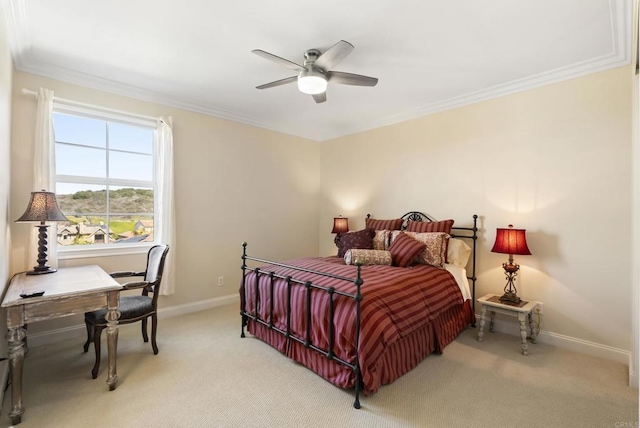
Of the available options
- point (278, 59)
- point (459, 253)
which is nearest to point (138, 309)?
point (278, 59)

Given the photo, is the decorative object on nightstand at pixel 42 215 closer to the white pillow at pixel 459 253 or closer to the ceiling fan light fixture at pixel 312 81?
the ceiling fan light fixture at pixel 312 81

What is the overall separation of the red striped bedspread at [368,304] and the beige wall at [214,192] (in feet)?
4.13

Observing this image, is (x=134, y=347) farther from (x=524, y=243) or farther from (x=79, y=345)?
(x=524, y=243)

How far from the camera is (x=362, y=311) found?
6.93 feet

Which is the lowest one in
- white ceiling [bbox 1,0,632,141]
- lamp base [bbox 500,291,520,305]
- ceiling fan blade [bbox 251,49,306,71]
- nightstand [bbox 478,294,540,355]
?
nightstand [bbox 478,294,540,355]

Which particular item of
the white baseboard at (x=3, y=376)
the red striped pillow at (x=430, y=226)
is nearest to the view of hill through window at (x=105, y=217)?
the white baseboard at (x=3, y=376)

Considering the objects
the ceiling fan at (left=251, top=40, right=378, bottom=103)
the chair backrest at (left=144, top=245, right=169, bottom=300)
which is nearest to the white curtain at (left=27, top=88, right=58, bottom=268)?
the chair backrest at (left=144, top=245, right=169, bottom=300)

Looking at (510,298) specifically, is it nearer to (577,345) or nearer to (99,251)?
(577,345)

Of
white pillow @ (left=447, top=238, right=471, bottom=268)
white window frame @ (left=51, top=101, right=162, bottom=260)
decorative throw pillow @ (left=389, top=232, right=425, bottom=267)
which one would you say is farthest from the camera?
white pillow @ (left=447, top=238, right=471, bottom=268)

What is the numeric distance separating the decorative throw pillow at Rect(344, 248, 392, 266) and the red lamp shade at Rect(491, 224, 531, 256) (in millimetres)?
1094

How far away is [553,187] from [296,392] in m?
3.10

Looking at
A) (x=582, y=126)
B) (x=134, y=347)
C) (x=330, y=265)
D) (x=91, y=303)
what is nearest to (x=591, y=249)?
(x=582, y=126)

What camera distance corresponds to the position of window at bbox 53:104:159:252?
3.14 meters

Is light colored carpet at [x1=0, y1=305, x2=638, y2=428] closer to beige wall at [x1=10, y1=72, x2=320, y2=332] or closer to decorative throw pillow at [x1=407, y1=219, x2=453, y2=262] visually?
beige wall at [x1=10, y1=72, x2=320, y2=332]
